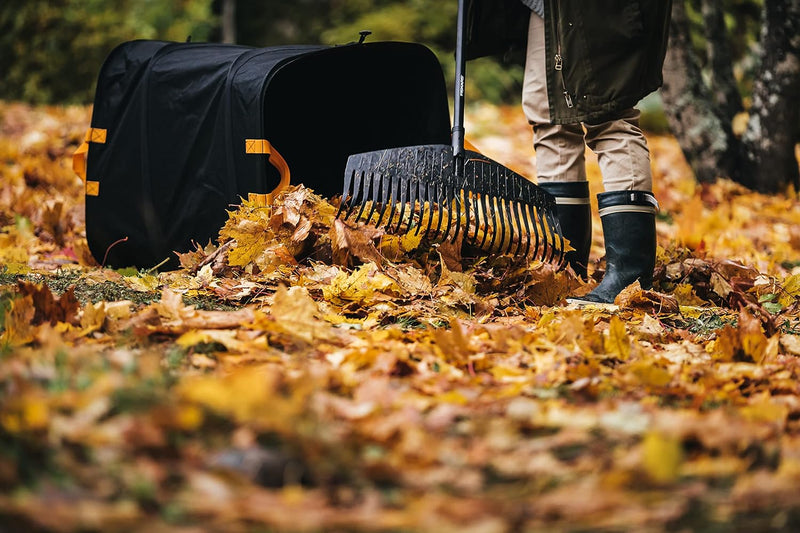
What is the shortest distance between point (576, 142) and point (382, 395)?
1.73 m

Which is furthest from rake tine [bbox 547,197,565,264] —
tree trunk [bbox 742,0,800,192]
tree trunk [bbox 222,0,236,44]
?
tree trunk [bbox 222,0,236,44]

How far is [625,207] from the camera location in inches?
104

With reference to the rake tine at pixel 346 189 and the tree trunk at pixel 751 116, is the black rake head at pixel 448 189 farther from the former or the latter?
the tree trunk at pixel 751 116

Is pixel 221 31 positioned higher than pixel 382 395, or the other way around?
pixel 221 31

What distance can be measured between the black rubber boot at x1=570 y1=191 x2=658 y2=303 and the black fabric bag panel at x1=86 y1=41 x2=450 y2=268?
90cm

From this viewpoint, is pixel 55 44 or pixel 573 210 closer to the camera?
pixel 573 210

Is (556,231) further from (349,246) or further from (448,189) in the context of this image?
(349,246)

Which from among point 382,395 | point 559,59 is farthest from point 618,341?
point 559,59

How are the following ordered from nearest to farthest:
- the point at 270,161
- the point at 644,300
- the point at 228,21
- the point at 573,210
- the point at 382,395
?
the point at 382,395
the point at 644,300
the point at 270,161
the point at 573,210
the point at 228,21

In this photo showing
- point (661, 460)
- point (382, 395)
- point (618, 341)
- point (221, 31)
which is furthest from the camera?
point (221, 31)

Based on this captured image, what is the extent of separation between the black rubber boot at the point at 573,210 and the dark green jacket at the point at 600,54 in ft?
0.93

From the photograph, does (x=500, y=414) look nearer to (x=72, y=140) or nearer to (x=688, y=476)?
(x=688, y=476)

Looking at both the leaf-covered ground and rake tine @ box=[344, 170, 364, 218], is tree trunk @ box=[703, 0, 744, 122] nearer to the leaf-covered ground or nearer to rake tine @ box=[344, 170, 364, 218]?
the leaf-covered ground

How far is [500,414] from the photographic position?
1.35 m
